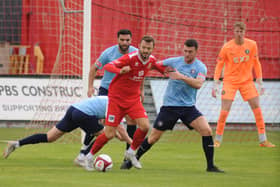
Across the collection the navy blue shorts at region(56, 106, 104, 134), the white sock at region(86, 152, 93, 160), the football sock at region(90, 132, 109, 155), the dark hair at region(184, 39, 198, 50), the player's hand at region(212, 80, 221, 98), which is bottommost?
the white sock at region(86, 152, 93, 160)

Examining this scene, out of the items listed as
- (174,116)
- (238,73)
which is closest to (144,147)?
(174,116)

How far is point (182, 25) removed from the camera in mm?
17875

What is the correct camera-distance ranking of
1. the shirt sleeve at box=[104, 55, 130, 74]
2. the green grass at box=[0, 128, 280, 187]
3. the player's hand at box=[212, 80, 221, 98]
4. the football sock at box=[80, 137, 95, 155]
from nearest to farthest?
1. the green grass at box=[0, 128, 280, 187]
2. the shirt sleeve at box=[104, 55, 130, 74]
3. the football sock at box=[80, 137, 95, 155]
4. the player's hand at box=[212, 80, 221, 98]

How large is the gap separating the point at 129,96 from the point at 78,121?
77 cm

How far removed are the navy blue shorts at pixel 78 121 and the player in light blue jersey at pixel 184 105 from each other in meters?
0.70

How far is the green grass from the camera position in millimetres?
7805

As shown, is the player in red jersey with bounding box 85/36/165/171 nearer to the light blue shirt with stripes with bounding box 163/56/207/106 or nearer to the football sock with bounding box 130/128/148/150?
the football sock with bounding box 130/128/148/150

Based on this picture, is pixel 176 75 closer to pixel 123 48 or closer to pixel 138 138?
pixel 138 138

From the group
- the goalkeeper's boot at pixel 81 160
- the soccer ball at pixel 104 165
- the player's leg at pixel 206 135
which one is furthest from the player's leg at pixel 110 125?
the player's leg at pixel 206 135

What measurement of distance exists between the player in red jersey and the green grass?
1.35 feet

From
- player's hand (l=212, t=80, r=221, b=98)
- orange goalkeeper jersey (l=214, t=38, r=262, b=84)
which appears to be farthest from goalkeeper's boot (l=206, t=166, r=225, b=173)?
orange goalkeeper jersey (l=214, t=38, r=262, b=84)

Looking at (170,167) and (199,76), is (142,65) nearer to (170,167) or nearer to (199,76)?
(199,76)

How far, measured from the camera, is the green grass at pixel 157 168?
780cm

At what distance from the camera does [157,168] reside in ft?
31.1
